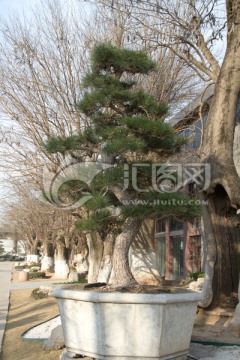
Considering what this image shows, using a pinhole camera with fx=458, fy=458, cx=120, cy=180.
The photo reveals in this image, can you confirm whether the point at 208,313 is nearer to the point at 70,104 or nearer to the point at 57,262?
the point at 70,104

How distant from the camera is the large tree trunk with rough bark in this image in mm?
8222

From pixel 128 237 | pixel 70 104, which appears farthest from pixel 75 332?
pixel 70 104

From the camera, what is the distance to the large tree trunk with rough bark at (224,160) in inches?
324

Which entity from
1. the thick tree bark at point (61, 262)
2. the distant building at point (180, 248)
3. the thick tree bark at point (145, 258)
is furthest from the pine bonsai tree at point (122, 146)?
the thick tree bark at point (61, 262)

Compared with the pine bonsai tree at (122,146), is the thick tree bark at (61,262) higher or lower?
lower

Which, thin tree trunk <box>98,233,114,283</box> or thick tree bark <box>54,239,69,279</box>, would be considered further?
thick tree bark <box>54,239,69,279</box>

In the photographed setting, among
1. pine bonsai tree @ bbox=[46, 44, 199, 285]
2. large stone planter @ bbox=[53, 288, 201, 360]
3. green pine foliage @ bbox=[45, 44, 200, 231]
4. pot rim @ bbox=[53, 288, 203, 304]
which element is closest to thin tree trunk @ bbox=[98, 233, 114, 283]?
pine bonsai tree @ bbox=[46, 44, 199, 285]

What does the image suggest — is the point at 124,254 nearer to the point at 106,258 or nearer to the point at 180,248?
the point at 106,258

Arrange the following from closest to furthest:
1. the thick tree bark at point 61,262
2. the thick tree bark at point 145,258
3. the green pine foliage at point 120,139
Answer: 1. the green pine foliage at point 120,139
2. the thick tree bark at point 145,258
3. the thick tree bark at point 61,262

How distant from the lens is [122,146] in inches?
233

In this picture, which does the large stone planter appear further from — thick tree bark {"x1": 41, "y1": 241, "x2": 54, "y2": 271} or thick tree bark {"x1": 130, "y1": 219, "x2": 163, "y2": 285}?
thick tree bark {"x1": 41, "y1": 241, "x2": 54, "y2": 271}

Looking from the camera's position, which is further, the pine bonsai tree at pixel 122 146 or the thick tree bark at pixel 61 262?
the thick tree bark at pixel 61 262
